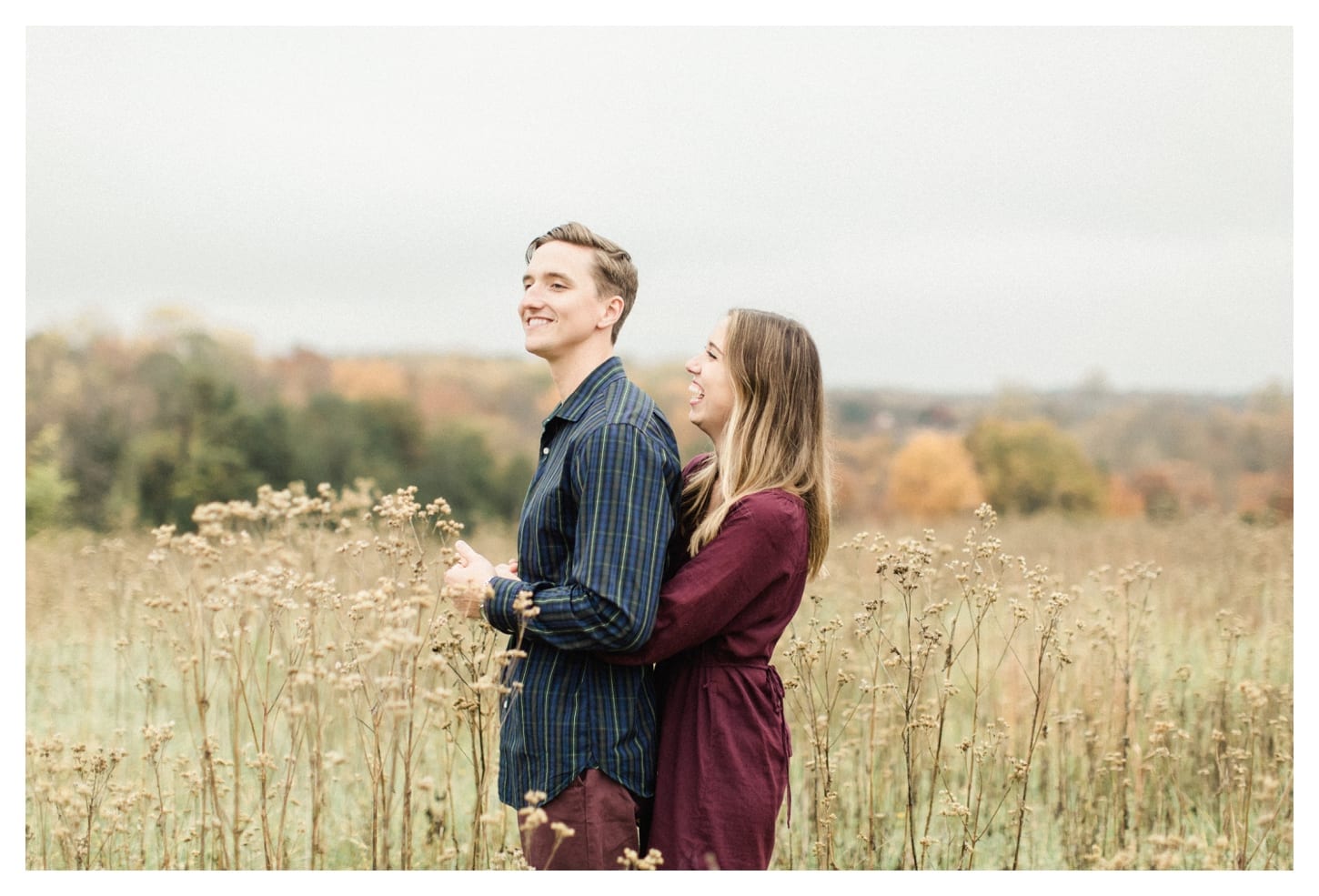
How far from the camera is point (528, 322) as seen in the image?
2971mm

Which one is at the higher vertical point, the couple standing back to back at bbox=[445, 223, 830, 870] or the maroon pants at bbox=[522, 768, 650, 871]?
the couple standing back to back at bbox=[445, 223, 830, 870]

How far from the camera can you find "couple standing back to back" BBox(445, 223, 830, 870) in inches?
104

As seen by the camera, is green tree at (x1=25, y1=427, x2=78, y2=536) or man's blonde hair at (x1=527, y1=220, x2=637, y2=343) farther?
green tree at (x1=25, y1=427, x2=78, y2=536)

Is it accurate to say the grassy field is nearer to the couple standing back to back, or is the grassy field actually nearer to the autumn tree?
the couple standing back to back

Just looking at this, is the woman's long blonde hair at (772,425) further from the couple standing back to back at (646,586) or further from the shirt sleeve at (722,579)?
the shirt sleeve at (722,579)

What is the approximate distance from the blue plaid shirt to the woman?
0.30 feet

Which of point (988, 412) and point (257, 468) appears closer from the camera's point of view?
point (257, 468)

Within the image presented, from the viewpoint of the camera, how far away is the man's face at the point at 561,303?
2.93m

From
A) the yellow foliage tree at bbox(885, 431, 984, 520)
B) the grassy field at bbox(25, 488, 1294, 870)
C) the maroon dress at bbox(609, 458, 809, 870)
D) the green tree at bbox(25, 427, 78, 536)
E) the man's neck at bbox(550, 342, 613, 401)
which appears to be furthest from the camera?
the yellow foliage tree at bbox(885, 431, 984, 520)

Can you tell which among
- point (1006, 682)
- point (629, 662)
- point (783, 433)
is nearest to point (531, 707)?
point (629, 662)

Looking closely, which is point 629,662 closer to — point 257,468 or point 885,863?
point 885,863

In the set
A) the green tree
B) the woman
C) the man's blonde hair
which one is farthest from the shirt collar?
the green tree

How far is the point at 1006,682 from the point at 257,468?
38.4ft

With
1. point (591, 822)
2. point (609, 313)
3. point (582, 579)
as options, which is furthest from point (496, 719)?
point (609, 313)
